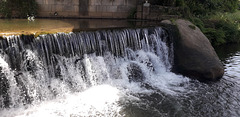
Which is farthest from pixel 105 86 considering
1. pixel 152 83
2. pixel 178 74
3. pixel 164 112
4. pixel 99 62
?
pixel 178 74

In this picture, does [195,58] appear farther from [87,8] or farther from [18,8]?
[18,8]

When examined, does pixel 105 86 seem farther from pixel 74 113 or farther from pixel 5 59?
pixel 5 59

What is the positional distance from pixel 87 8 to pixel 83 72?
20.4 feet

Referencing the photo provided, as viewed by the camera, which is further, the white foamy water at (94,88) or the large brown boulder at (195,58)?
the large brown boulder at (195,58)

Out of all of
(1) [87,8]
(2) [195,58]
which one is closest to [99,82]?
(2) [195,58]

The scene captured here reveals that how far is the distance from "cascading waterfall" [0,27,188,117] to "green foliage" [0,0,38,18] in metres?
5.88

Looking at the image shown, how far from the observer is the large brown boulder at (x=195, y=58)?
27.3 ft

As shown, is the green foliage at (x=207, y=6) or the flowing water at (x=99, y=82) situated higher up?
the green foliage at (x=207, y=6)

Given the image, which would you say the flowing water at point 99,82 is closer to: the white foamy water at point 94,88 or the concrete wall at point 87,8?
the white foamy water at point 94,88

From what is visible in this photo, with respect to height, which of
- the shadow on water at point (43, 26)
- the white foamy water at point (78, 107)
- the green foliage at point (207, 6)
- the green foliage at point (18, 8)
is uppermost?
the green foliage at point (207, 6)

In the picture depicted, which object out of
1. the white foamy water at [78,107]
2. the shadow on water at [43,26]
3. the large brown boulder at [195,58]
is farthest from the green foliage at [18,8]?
the large brown boulder at [195,58]

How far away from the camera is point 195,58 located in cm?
860

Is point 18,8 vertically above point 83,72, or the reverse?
point 18,8

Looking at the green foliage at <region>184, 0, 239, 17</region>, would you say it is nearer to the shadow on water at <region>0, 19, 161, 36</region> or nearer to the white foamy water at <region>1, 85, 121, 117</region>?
the shadow on water at <region>0, 19, 161, 36</region>
